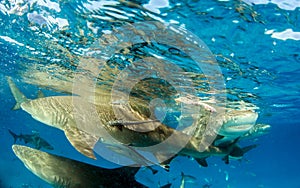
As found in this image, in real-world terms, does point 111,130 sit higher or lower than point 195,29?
lower

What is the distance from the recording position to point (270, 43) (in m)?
9.19

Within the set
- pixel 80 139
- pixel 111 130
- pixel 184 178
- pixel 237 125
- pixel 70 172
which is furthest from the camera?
pixel 184 178

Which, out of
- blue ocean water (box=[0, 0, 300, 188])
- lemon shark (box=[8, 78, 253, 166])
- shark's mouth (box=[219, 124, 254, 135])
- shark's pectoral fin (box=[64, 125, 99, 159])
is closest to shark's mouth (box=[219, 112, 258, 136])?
shark's mouth (box=[219, 124, 254, 135])

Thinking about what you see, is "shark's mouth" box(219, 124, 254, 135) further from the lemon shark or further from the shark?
the shark

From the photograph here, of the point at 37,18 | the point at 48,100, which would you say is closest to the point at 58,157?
the point at 48,100

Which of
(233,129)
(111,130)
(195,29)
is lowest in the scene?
(233,129)

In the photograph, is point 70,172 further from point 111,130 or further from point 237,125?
point 237,125

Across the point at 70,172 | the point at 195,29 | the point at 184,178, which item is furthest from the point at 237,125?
the point at 70,172

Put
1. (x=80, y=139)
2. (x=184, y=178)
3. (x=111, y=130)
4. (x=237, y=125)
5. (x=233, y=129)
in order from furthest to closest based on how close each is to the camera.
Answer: (x=184, y=178) < (x=237, y=125) < (x=233, y=129) < (x=111, y=130) < (x=80, y=139)

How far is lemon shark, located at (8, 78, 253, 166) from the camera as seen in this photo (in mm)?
5355

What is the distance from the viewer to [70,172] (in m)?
4.28

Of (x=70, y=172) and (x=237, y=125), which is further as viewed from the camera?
(x=237, y=125)

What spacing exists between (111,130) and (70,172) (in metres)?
1.39

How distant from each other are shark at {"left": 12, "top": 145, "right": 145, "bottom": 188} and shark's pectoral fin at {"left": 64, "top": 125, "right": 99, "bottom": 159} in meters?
0.31
